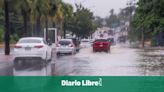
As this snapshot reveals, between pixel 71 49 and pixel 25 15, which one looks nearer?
pixel 71 49

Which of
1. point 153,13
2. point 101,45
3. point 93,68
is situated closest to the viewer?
point 93,68

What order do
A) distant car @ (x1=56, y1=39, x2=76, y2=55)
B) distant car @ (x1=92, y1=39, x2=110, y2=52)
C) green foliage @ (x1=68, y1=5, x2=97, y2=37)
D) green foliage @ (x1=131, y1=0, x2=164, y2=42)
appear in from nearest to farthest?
distant car @ (x1=56, y1=39, x2=76, y2=55) → distant car @ (x1=92, y1=39, x2=110, y2=52) → green foliage @ (x1=131, y1=0, x2=164, y2=42) → green foliage @ (x1=68, y1=5, x2=97, y2=37)

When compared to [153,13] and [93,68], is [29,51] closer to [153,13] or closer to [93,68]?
[93,68]

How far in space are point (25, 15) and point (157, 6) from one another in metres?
14.1

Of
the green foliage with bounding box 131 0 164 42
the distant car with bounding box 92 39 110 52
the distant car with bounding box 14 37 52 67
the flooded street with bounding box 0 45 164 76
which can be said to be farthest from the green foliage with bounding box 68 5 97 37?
the distant car with bounding box 14 37 52 67

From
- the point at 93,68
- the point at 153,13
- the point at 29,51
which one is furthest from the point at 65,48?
the point at 93,68

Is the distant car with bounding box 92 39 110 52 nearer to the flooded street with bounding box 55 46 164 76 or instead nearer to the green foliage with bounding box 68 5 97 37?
the flooded street with bounding box 55 46 164 76

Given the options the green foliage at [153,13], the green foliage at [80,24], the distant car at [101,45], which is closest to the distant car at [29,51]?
the distant car at [101,45]

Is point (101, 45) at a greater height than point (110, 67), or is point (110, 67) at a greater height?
point (101, 45)

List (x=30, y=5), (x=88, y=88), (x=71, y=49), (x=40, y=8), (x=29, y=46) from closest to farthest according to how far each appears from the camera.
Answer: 1. (x=88, y=88)
2. (x=29, y=46)
3. (x=71, y=49)
4. (x=30, y=5)
5. (x=40, y=8)

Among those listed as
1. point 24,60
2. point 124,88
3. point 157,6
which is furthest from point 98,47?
point 124,88

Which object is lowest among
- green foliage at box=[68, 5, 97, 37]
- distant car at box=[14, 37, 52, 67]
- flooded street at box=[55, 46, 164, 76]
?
flooded street at box=[55, 46, 164, 76]

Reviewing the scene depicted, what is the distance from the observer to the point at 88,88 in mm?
15664

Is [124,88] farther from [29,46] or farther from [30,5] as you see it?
[30,5]
